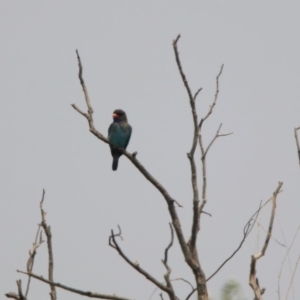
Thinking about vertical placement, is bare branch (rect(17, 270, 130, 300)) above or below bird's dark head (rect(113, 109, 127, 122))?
below

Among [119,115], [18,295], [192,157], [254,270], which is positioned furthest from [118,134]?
[18,295]

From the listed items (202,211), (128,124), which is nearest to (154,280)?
(202,211)

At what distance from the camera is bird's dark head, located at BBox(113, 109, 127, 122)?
1050 centimetres

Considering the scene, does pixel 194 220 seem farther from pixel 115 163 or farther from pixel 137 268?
pixel 115 163

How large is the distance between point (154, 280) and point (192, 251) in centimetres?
33

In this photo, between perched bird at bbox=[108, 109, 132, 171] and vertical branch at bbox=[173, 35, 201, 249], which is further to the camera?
perched bird at bbox=[108, 109, 132, 171]

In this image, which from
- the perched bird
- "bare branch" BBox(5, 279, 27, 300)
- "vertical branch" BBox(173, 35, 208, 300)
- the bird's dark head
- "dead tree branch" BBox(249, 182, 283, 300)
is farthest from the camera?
the bird's dark head

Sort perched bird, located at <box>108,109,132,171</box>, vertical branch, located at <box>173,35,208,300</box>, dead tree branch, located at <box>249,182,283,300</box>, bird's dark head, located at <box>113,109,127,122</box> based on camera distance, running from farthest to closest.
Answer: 1. bird's dark head, located at <box>113,109,127,122</box>
2. perched bird, located at <box>108,109,132,171</box>
3. vertical branch, located at <box>173,35,208,300</box>
4. dead tree branch, located at <box>249,182,283,300</box>

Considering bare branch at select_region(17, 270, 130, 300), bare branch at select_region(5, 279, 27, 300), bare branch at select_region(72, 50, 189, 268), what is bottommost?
bare branch at select_region(5, 279, 27, 300)

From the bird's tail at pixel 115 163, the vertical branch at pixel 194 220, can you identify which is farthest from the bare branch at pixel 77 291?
the bird's tail at pixel 115 163

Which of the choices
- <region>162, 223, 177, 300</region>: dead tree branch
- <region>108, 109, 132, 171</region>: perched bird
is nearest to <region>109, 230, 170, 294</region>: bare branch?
<region>162, 223, 177, 300</region>: dead tree branch

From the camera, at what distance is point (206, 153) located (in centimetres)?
355

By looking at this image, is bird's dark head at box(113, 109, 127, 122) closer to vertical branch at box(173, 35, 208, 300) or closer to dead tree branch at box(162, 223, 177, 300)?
vertical branch at box(173, 35, 208, 300)

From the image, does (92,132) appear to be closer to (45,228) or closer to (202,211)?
(45,228)
